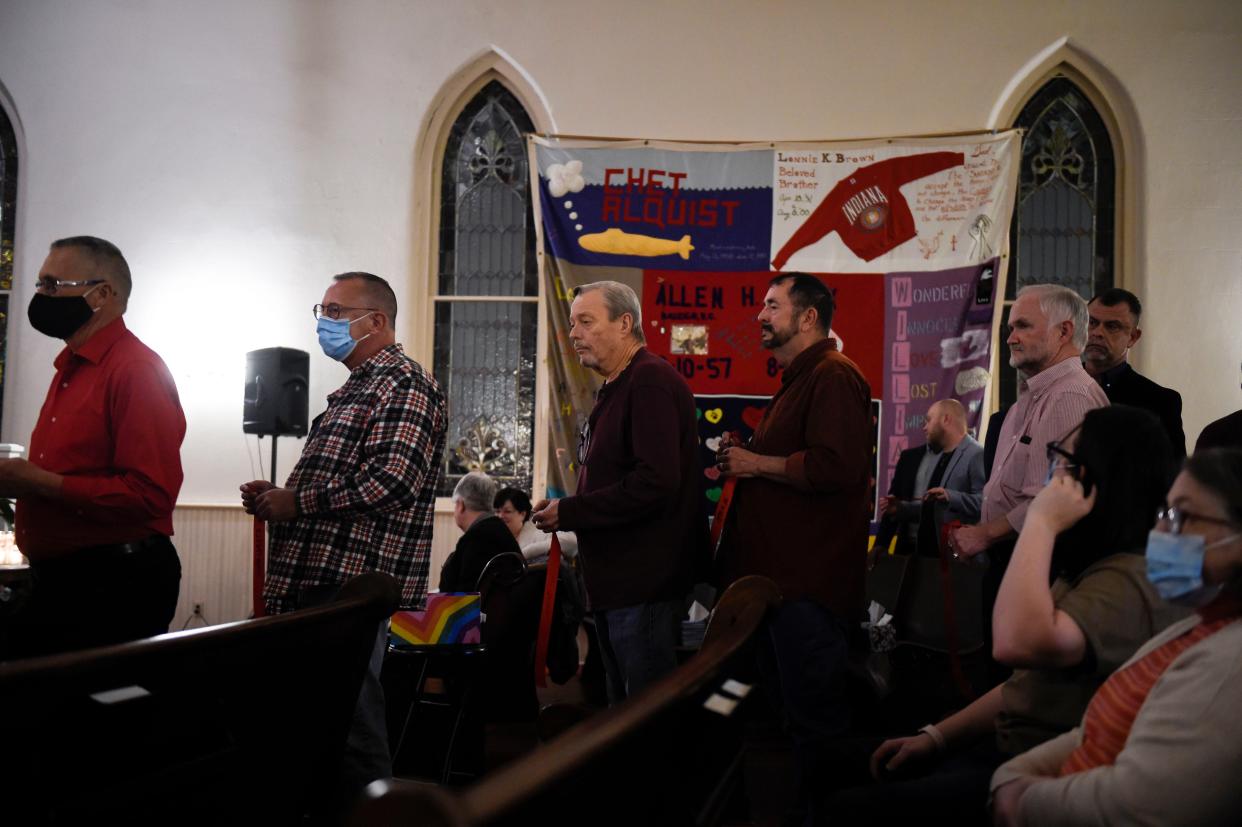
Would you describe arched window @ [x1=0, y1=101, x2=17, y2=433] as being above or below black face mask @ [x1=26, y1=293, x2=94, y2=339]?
above

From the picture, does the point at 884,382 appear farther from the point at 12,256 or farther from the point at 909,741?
the point at 12,256

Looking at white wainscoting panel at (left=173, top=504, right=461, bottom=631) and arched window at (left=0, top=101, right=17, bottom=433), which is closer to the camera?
white wainscoting panel at (left=173, top=504, right=461, bottom=631)

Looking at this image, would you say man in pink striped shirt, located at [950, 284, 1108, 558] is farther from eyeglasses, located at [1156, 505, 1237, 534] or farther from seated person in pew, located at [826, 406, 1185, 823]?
eyeglasses, located at [1156, 505, 1237, 534]

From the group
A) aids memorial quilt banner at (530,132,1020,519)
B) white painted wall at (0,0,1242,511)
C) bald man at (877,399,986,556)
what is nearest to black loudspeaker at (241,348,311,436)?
white painted wall at (0,0,1242,511)

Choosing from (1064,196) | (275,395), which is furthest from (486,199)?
(1064,196)

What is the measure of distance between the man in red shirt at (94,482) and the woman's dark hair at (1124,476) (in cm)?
198

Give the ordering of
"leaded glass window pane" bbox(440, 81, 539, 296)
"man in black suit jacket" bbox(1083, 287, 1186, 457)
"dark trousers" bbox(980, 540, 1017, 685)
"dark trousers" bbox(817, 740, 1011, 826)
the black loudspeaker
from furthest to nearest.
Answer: "leaded glass window pane" bbox(440, 81, 539, 296) → the black loudspeaker → "man in black suit jacket" bbox(1083, 287, 1186, 457) → "dark trousers" bbox(980, 540, 1017, 685) → "dark trousers" bbox(817, 740, 1011, 826)

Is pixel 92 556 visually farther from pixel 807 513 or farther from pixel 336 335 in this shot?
pixel 807 513

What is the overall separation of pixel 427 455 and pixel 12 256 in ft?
18.6

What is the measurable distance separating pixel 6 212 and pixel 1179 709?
765 centimetres

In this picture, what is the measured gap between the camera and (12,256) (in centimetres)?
701

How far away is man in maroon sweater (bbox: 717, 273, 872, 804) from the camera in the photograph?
262cm

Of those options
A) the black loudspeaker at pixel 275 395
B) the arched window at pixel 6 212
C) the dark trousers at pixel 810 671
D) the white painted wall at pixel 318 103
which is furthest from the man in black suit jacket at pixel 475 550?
the arched window at pixel 6 212

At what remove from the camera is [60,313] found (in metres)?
2.62
